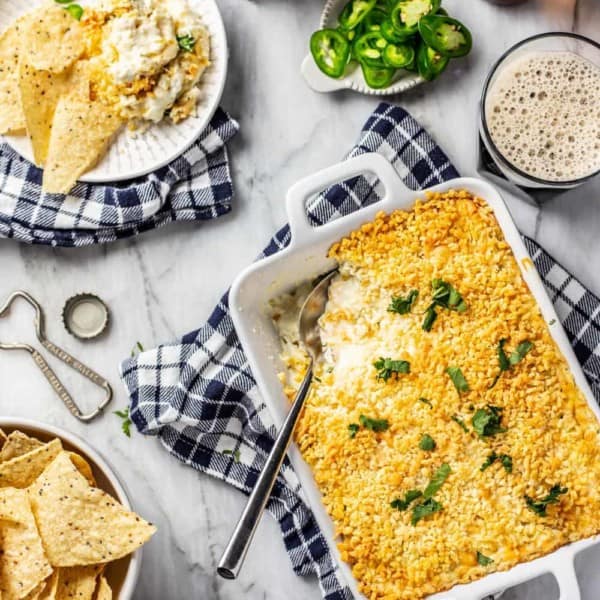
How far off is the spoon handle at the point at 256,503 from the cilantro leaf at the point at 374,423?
14cm

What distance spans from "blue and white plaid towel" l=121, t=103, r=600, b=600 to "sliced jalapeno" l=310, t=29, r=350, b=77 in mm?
151

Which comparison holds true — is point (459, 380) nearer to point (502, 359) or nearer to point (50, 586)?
point (502, 359)

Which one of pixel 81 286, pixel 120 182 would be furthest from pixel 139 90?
pixel 81 286

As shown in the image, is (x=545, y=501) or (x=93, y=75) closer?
(x=545, y=501)

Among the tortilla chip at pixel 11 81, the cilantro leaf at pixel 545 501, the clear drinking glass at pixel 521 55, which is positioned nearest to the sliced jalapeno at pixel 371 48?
the clear drinking glass at pixel 521 55

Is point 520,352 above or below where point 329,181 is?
below

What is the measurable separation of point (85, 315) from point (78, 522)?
0.57m

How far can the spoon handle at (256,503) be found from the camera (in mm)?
2055

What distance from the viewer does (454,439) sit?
2.07 metres

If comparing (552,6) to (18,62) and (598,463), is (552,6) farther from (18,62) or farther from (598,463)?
(18,62)

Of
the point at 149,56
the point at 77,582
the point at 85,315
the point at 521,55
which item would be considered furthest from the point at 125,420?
the point at 521,55

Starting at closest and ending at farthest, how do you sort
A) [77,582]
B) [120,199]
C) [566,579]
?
[566,579] < [77,582] < [120,199]

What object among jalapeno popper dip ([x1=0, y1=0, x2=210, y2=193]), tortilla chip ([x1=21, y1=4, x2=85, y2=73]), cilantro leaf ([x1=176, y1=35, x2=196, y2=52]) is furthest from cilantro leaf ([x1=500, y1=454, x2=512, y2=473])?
tortilla chip ([x1=21, y1=4, x2=85, y2=73])

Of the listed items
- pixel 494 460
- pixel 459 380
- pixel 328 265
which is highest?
pixel 328 265
